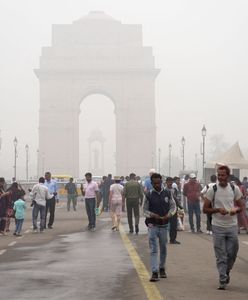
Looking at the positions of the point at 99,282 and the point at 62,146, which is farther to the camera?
the point at 62,146

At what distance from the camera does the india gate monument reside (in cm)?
9800

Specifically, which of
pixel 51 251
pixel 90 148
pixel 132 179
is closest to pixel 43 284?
pixel 51 251

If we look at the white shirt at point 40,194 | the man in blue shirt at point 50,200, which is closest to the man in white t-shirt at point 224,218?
the white shirt at point 40,194

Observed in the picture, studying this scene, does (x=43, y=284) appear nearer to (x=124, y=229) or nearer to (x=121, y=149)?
(x=124, y=229)

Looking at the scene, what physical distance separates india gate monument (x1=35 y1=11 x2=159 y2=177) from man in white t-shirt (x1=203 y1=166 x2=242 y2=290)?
8810cm

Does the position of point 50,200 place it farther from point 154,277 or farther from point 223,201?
point 223,201

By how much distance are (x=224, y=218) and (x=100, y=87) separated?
90270 mm

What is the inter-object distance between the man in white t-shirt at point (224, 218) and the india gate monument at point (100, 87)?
88.1 metres

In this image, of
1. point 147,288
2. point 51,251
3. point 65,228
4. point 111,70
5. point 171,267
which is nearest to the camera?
point 147,288

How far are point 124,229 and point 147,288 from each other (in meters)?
10.9

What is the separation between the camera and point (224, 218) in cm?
984

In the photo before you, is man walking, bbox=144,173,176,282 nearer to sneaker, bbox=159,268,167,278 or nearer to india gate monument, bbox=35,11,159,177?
sneaker, bbox=159,268,167,278

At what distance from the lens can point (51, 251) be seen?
14.5m

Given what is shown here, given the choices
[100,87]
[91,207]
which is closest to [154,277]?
[91,207]
